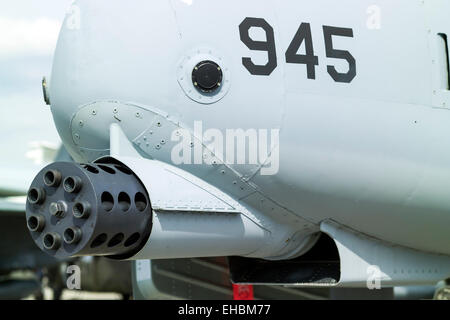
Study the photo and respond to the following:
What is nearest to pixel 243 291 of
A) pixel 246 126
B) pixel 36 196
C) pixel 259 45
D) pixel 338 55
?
pixel 246 126

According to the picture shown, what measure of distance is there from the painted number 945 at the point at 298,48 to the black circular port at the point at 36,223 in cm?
139

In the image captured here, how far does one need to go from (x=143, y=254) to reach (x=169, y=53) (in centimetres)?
111

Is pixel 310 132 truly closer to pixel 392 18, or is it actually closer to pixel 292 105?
pixel 292 105

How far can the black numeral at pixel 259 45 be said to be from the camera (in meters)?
3.74

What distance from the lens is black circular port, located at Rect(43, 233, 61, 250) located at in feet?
10.9

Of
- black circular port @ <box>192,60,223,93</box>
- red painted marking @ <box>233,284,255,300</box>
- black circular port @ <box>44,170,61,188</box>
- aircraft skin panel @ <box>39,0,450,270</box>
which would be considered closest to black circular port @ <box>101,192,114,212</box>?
black circular port @ <box>44,170,61,188</box>

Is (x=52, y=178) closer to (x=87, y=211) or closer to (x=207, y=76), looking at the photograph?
(x=87, y=211)

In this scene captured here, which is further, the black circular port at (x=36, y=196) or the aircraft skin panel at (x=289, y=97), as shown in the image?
the aircraft skin panel at (x=289, y=97)

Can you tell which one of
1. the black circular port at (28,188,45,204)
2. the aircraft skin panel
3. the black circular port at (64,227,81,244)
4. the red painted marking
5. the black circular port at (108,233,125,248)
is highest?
the aircraft skin panel

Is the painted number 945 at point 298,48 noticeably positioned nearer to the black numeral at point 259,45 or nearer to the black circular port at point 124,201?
the black numeral at point 259,45

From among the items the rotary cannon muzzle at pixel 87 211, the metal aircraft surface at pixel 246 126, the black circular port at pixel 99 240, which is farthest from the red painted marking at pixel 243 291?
the black circular port at pixel 99 240

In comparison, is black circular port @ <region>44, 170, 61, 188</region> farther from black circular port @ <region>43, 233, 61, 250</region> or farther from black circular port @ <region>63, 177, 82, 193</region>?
black circular port @ <region>43, 233, 61, 250</region>

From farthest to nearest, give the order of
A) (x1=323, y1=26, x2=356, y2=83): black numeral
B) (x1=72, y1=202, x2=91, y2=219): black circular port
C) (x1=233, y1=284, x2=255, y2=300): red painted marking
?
1. (x1=233, y1=284, x2=255, y2=300): red painted marking
2. (x1=323, y1=26, x2=356, y2=83): black numeral
3. (x1=72, y1=202, x2=91, y2=219): black circular port

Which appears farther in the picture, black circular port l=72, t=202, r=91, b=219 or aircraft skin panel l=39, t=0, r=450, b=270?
aircraft skin panel l=39, t=0, r=450, b=270
